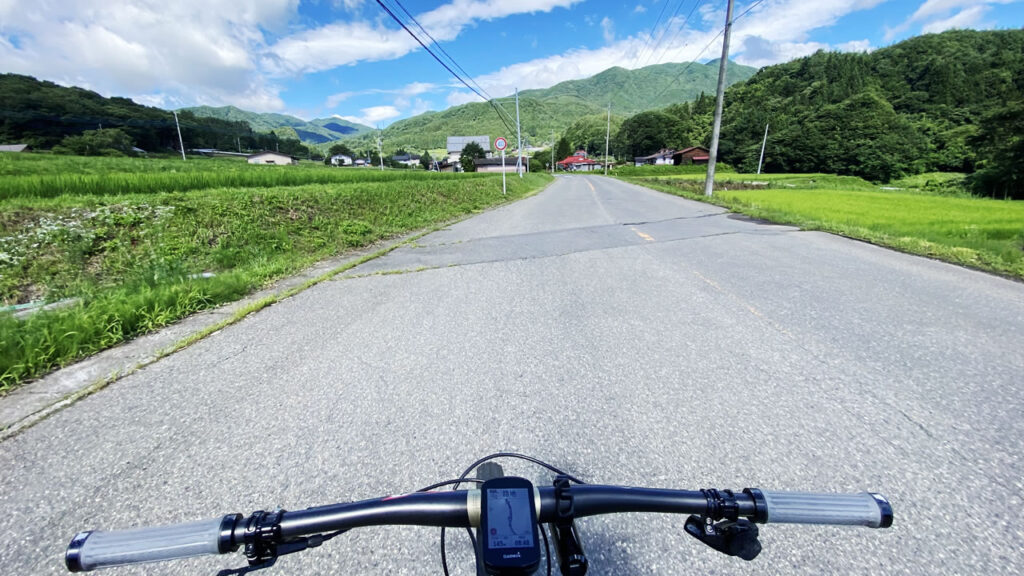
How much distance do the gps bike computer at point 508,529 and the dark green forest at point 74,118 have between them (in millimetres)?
58016

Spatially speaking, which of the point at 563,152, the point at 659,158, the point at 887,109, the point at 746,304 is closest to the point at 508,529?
the point at 746,304

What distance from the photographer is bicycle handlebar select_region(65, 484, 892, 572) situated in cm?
80

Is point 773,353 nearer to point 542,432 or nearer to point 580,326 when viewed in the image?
point 580,326

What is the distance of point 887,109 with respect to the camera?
173ft

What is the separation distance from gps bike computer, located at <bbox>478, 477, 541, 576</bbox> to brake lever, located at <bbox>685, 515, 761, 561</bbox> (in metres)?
0.40

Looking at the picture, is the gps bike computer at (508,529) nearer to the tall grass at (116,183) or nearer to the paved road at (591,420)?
the paved road at (591,420)

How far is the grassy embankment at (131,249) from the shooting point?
332cm

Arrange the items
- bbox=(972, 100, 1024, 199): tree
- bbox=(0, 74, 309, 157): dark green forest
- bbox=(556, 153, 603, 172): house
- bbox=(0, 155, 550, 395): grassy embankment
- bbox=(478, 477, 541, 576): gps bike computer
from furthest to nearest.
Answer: bbox=(556, 153, 603, 172): house < bbox=(0, 74, 309, 157): dark green forest < bbox=(972, 100, 1024, 199): tree < bbox=(0, 155, 550, 395): grassy embankment < bbox=(478, 477, 541, 576): gps bike computer

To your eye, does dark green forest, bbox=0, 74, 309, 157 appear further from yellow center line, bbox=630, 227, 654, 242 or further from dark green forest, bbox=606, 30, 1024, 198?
dark green forest, bbox=606, 30, 1024, 198

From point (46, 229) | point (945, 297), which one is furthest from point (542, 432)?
point (46, 229)

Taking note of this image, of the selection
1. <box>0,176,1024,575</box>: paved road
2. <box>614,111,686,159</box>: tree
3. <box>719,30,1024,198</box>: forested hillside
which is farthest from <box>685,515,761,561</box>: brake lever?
<box>614,111,686,159</box>: tree

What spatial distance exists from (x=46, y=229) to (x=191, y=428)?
5.12 m

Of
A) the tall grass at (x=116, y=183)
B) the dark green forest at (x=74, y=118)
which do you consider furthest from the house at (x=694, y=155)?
the dark green forest at (x=74, y=118)

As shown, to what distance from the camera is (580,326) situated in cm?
369
